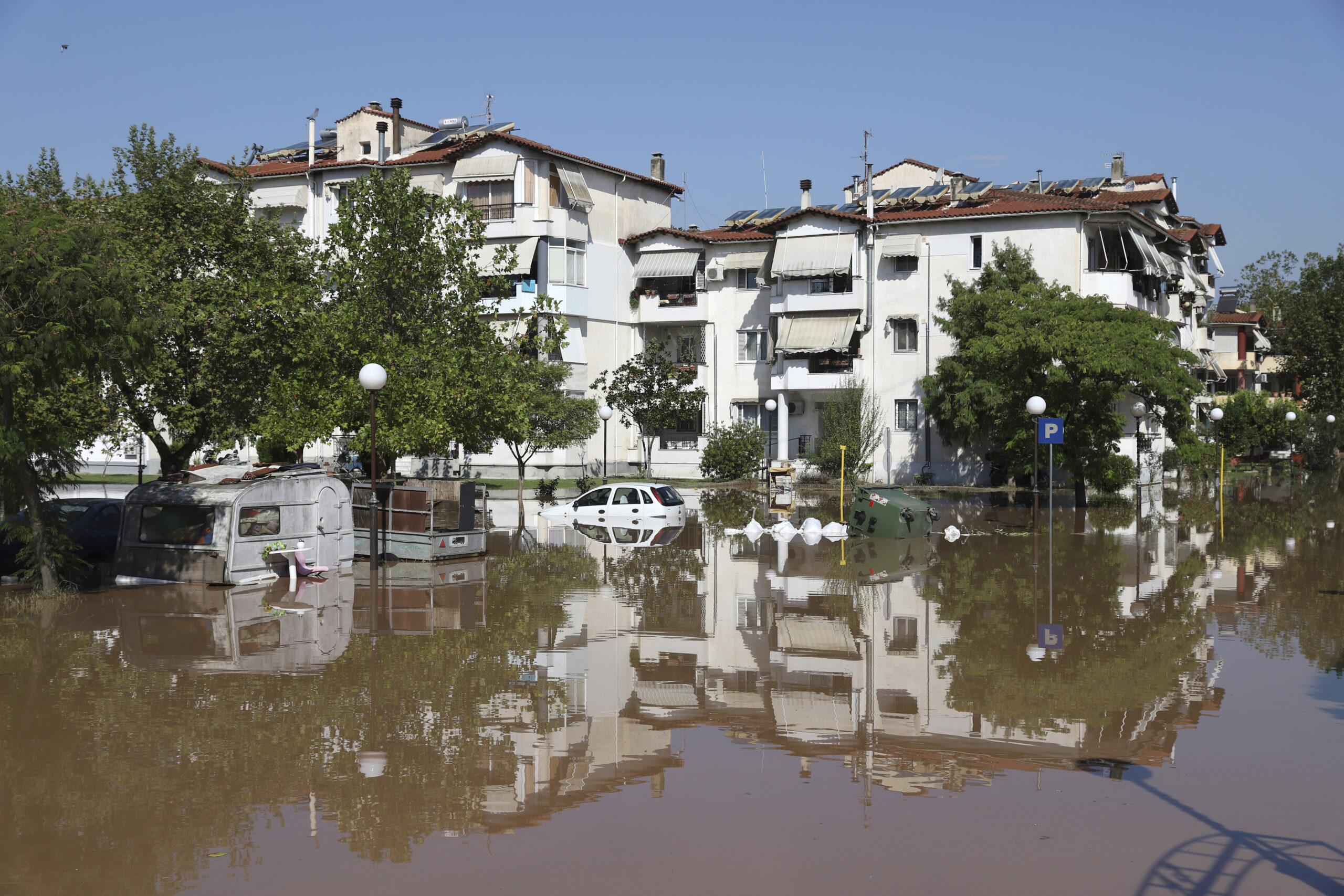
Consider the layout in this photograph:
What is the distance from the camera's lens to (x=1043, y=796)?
322 inches

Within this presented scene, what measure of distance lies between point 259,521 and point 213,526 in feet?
2.34

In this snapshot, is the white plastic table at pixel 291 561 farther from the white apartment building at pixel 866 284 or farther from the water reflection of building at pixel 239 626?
the white apartment building at pixel 866 284

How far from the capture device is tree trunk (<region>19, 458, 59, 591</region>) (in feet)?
55.1

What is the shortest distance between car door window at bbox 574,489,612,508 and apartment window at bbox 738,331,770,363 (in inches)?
838

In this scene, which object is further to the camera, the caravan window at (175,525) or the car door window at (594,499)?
the car door window at (594,499)

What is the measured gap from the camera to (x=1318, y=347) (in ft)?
225

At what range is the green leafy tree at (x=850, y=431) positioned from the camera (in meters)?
44.6

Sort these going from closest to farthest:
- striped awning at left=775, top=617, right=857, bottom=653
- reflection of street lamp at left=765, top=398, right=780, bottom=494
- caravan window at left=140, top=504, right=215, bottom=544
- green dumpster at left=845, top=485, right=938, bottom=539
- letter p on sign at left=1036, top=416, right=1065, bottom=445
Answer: striped awning at left=775, top=617, right=857, bottom=653 → caravan window at left=140, top=504, right=215, bottom=544 → letter p on sign at left=1036, top=416, right=1065, bottom=445 → green dumpster at left=845, top=485, right=938, bottom=539 → reflection of street lamp at left=765, top=398, right=780, bottom=494

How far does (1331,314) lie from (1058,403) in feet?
148

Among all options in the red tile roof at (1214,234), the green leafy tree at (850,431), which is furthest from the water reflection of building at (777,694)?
the red tile roof at (1214,234)

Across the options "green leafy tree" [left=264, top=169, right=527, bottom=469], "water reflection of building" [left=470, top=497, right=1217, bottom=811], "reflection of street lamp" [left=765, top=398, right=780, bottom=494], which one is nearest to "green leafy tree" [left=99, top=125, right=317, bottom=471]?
"green leafy tree" [left=264, top=169, right=527, bottom=469]

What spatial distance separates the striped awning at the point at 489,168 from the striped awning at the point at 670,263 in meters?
7.81

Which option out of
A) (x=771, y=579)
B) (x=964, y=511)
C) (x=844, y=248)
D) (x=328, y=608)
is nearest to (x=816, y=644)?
(x=771, y=579)

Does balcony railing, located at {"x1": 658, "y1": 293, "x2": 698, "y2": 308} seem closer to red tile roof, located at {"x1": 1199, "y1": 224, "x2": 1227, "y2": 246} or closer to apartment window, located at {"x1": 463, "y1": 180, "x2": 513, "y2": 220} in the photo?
apartment window, located at {"x1": 463, "y1": 180, "x2": 513, "y2": 220}
